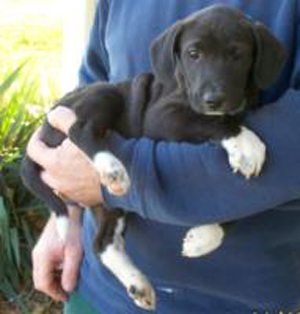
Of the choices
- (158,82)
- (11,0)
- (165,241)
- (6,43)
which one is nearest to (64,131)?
(158,82)

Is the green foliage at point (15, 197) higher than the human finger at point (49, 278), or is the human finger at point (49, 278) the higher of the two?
the human finger at point (49, 278)

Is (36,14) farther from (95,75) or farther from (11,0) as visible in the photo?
(95,75)

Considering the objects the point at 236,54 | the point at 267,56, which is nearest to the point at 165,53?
the point at 236,54

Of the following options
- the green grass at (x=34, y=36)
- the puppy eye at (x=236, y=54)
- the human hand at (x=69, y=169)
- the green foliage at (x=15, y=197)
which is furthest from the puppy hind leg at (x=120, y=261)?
the green grass at (x=34, y=36)

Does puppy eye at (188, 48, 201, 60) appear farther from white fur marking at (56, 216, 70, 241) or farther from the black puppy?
white fur marking at (56, 216, 70, 241)

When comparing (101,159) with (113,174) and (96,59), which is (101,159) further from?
(96,59)

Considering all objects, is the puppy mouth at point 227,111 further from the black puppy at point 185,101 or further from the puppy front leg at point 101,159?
the puppy front leg at point 101,159
